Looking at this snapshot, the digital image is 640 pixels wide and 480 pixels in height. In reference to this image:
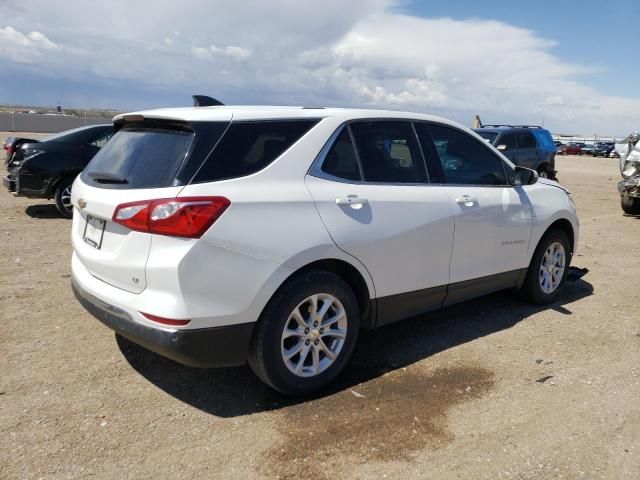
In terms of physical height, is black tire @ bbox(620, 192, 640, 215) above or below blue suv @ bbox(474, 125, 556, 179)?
below

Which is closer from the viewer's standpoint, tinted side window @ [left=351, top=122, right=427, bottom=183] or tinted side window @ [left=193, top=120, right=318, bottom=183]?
→ tinted side window @ [left=193, top=120, right=318, bottom=183]

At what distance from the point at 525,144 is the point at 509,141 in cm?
81

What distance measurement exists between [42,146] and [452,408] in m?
8.29

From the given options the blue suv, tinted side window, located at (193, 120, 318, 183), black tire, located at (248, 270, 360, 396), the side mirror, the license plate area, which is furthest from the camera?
the blue suv

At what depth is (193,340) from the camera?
304 cm

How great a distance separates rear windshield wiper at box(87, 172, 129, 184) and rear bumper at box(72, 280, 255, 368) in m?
0.76

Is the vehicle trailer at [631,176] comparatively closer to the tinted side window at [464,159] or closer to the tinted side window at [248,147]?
the tinted side window at [464,159]

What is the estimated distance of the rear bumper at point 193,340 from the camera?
9.95 feet

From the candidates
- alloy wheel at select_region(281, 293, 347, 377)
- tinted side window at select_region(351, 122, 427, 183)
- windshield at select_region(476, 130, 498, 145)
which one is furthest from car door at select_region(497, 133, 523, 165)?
alloy wheel at select_region(281, 293, 347, 377)

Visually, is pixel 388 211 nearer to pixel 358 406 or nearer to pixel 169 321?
pixel 358 406

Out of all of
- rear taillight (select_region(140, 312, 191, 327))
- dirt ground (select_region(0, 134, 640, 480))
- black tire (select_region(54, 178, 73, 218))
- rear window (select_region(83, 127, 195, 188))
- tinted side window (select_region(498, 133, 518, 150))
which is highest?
tinted side window (select_region(498, 133, 518, 150))

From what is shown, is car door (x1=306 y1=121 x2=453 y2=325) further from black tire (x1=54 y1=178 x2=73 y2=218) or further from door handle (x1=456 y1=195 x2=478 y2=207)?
black tire (x1=54 y1=178 x2=73 y2=218)

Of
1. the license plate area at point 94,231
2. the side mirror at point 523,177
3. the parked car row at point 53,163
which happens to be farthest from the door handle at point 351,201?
the parked car row at point 53,163

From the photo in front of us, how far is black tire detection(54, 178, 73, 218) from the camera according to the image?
9.11 m
